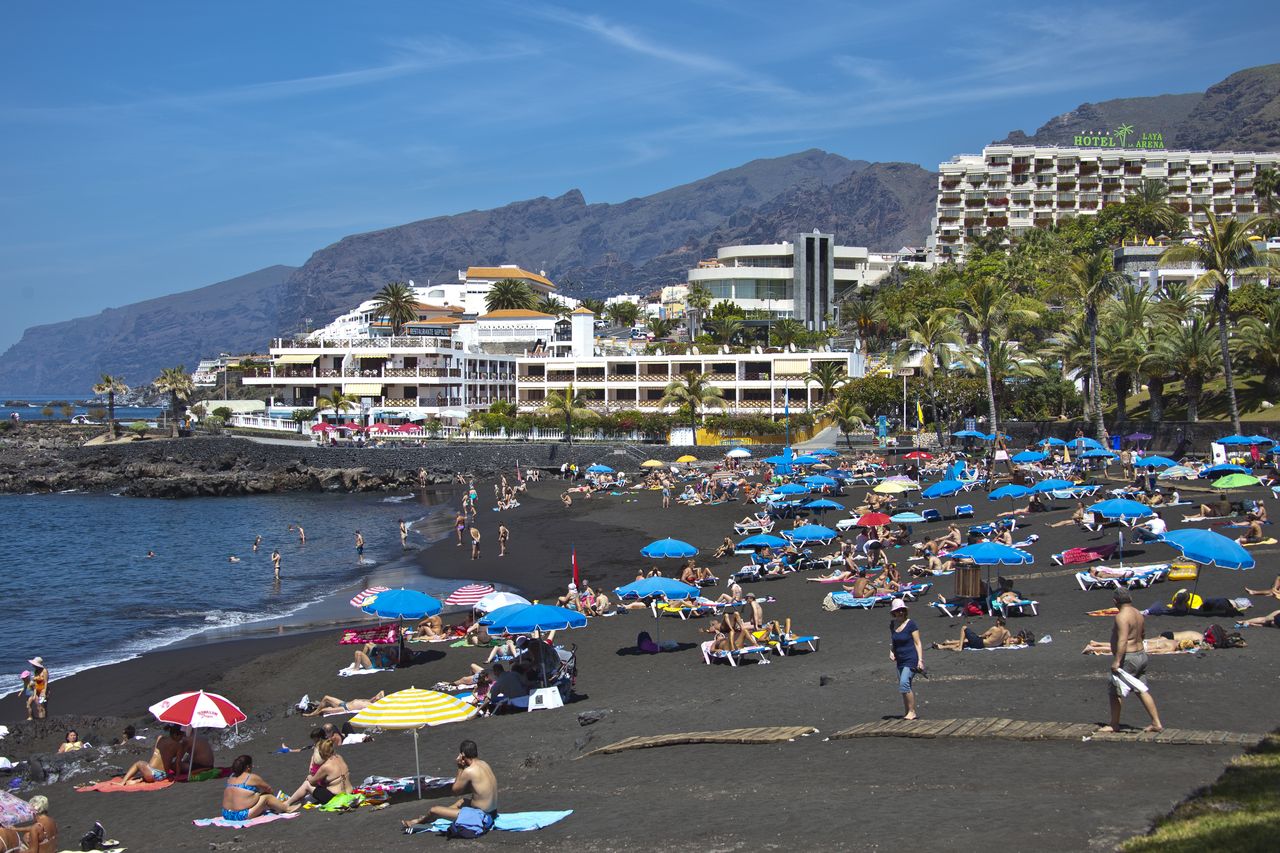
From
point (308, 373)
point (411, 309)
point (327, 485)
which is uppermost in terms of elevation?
point (411, 309)

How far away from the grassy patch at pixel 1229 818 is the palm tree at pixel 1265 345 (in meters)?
39.3

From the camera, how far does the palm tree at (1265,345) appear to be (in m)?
42.3

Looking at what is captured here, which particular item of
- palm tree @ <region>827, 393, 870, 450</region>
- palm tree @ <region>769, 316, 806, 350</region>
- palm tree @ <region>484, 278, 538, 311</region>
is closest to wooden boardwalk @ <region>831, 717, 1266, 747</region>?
palm tree @ <region>827, 393, 870, 450</region>

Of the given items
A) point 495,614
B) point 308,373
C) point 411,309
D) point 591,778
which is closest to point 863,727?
point 591,778

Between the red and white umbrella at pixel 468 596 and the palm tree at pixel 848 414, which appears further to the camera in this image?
the palm tree at pixel 848 414

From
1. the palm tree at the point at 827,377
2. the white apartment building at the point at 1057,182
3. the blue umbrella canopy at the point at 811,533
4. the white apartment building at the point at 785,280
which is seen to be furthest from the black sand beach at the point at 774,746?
→ the white apartment building at the point at 1057,182

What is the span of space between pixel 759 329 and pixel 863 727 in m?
93.3

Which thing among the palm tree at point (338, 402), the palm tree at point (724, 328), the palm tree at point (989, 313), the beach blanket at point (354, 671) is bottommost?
the beach blanket at point (354, 671)

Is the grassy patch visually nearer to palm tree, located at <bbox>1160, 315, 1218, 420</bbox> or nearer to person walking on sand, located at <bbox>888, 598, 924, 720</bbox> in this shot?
person walking on sand, located at <bbox>888, 598, 924, 720</bbox>

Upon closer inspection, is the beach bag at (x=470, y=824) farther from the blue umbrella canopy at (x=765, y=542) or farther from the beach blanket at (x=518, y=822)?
the blue umbrella canopy at (x=765, y=542)

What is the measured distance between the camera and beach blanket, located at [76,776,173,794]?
43.4ft

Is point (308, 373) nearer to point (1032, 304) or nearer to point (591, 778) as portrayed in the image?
point (1032, 304)

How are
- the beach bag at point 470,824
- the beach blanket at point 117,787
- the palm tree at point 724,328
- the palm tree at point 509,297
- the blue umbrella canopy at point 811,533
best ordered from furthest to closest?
the palm tree at point 509,297 < the palm tree at point 724,328 < the blue umbrella canopy at point 811,533 < the beach blanket at point 117,787 < the beach bag at point 470,824

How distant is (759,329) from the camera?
104 metres
